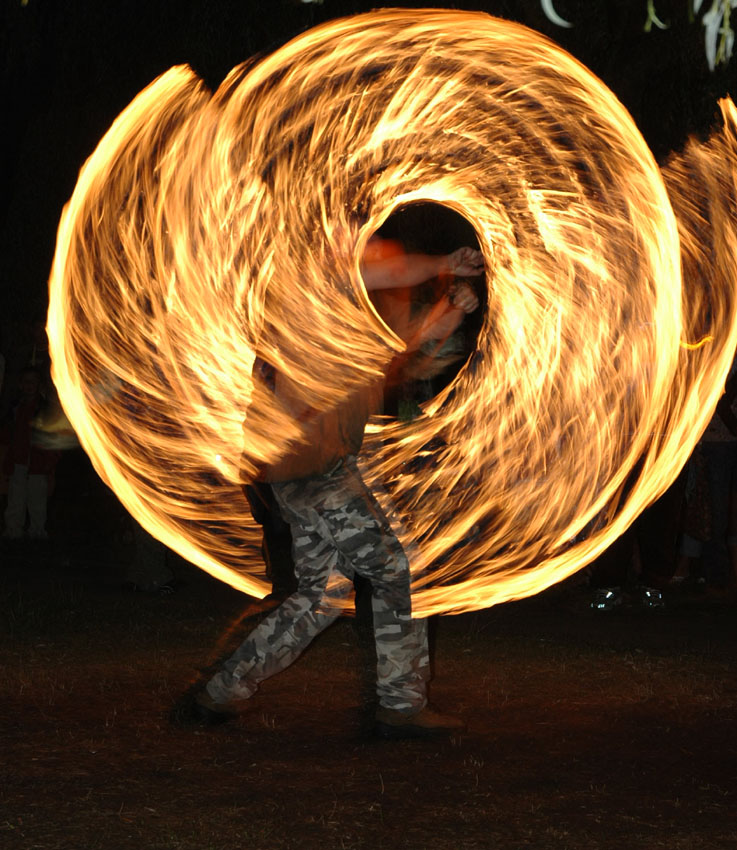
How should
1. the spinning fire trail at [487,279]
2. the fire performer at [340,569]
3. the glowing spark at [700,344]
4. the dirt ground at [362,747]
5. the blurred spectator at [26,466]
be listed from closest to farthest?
the dirt ground at [362,747] < the fire performer at [340,569] < the spinning fire trail at [487,279] < the glowing spark at [700,344] < the blurred spectator at [26,466]

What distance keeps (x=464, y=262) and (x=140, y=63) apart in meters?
12.0

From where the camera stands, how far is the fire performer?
220 inches

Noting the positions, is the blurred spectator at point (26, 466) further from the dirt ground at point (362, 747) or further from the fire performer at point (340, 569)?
the fire performer at point (340, 569)

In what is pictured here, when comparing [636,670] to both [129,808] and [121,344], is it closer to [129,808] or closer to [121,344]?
[129,808]

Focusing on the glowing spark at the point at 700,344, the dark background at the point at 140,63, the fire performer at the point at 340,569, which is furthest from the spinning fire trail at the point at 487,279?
Result: the dark background at the point at 140,63

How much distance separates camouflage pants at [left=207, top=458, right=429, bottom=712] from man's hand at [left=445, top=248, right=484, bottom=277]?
937 millimetres

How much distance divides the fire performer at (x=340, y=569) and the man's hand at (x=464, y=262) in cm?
20

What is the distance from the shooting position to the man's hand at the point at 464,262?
5948 mm

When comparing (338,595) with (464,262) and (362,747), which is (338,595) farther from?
(464,262)

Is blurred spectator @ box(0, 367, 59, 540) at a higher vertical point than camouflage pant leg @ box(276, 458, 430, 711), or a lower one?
lower

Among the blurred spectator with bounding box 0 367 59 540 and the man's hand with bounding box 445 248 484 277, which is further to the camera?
the blurred spectator with bounding box 0 367 59 540

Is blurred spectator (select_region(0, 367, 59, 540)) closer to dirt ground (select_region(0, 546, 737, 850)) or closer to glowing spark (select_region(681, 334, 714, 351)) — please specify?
dirt ground (select_region(0, 546, 737, 850))

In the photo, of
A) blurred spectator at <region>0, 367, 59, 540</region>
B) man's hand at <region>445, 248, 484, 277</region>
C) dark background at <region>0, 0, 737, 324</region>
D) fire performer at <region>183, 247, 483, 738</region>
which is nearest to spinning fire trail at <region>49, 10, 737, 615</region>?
man's hand at <region>445, 248, 484, 277</region>

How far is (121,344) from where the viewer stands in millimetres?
9648
